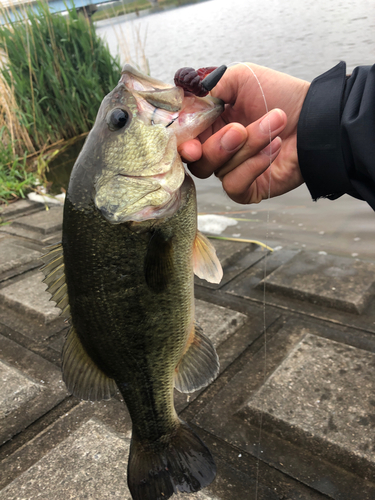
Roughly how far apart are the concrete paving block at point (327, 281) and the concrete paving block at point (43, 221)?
2487mm

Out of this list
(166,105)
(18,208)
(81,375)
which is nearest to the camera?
(166,105)

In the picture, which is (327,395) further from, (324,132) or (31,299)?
(31,299)

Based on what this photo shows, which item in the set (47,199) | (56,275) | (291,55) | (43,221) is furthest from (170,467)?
(291,55)

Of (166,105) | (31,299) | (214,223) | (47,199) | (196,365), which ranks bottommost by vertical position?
(214,223)

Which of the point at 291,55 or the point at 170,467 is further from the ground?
the point at 170,467

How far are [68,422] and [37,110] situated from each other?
19.5ft

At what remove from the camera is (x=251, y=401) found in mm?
1985

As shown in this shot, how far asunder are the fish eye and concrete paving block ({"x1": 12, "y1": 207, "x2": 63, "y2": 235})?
3272 mm

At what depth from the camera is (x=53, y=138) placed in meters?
7.14

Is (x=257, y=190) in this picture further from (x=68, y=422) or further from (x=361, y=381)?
(x=68, y=422)

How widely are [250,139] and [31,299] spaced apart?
226cm

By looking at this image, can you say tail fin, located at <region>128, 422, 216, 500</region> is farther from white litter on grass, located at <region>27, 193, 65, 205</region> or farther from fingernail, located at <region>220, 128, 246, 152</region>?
white litter on grass, located at <region>27, 193, 65, 205</region>

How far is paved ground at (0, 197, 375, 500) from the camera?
Result: 1.67 m

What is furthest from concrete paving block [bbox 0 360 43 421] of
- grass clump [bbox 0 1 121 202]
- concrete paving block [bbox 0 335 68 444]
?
grass clump [bbox 0 1 121 202]
